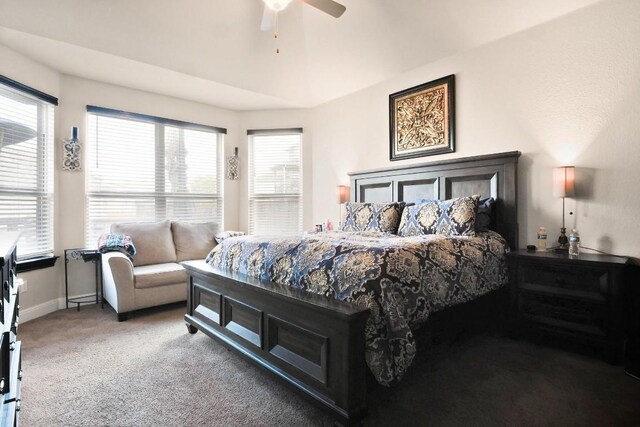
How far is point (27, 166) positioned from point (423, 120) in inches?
167

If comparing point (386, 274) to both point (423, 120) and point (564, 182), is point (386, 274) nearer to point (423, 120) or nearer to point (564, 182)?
point (564, 182)

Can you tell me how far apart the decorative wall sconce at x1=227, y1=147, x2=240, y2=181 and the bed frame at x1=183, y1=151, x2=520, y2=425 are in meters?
2.52

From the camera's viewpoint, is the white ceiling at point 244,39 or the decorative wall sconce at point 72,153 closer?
the white ceiling at point 244,39

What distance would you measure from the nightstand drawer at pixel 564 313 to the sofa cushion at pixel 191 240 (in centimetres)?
354

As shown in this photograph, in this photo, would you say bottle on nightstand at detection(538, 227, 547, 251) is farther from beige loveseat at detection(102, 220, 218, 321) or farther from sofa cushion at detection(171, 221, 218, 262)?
sofa cushion at detection(171, 221, 218, 262)

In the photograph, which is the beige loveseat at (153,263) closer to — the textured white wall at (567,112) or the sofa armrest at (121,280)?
the sofa armrest at (121,280)

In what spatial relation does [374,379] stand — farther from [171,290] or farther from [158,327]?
[171,290]

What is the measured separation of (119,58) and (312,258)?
3069mm

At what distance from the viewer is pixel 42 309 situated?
3.40m

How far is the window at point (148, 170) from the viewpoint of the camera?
13.1ft

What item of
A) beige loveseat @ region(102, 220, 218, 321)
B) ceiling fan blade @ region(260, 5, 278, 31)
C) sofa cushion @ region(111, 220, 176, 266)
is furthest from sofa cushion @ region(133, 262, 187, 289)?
ceiling fan blade @ region(260, 5, 278, 31)

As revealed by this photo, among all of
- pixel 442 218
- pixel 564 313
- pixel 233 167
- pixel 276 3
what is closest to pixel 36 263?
pixel 233 167

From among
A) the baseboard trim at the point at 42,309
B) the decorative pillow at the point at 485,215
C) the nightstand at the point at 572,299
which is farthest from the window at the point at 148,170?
the nightstand at the point at 572,299

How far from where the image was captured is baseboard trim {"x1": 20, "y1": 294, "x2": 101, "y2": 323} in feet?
10.5
